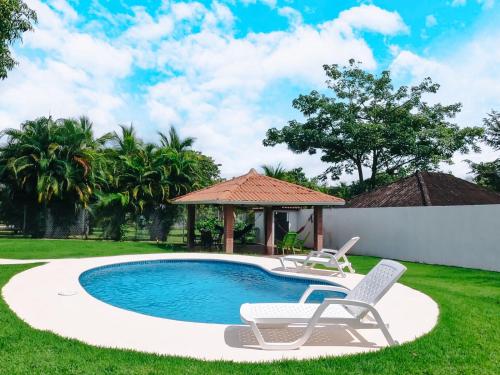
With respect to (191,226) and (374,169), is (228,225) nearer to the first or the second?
(191,226)

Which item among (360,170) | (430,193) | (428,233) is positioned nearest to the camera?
(428,233)

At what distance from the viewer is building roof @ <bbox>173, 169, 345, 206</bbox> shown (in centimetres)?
1783

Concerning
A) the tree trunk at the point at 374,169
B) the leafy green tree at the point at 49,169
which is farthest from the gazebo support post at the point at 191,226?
the tree trunk at the point at 374,169

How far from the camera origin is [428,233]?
15875 mm

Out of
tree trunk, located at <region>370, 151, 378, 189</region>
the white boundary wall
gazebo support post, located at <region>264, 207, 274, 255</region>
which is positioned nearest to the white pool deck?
the white boundary wall

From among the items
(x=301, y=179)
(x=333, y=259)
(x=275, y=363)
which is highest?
(x=301, y=179)

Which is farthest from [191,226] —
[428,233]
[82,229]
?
[428,233]

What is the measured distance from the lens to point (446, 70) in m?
19.1

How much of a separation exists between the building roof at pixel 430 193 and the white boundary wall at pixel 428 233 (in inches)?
68.3

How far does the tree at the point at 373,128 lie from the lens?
96.6 feet

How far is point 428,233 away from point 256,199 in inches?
273

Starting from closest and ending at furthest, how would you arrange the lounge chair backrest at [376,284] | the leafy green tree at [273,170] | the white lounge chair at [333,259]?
the lounge chair backrest at [376,284] → the white lounge chair at [333,259] → the leafy green tree at [273,170]

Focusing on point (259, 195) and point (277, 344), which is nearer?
point (277, 344)

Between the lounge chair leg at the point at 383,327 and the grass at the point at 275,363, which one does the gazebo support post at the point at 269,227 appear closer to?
the grass at the point at 275,363
